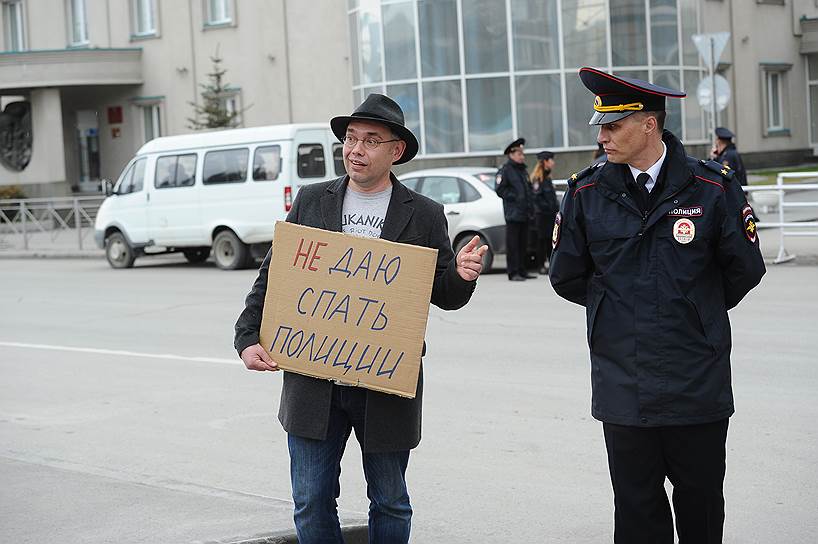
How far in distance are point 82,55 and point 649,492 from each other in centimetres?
3590

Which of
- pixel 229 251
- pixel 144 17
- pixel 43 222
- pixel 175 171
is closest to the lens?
pixel 229 251

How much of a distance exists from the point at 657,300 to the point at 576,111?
24.3 meters

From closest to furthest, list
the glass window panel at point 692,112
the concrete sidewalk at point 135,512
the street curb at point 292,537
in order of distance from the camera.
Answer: the street curb at point 292,537 < the concrete sidewalk at point 135,512 < the glass window panel at point 692,112

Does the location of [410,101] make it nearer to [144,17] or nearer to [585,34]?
[585,34]

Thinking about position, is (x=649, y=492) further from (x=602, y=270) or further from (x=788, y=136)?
(x=788, y=136)

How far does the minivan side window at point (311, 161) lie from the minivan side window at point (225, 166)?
98 cm

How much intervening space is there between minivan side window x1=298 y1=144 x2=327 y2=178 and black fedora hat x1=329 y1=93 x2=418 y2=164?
15.6 meters

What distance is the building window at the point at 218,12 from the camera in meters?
36.8

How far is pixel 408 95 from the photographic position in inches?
1130

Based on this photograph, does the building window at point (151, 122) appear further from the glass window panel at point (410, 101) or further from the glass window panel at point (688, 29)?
the glass window panel at point (688, 29)

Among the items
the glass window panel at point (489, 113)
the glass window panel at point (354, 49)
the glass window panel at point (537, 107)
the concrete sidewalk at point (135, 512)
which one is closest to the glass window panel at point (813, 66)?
the glass window panel at point (537, 107)

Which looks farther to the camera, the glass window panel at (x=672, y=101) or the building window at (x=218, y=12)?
the building window at (x=218, y=12)

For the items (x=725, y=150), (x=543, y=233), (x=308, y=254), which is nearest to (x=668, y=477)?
(x=308, y=254)

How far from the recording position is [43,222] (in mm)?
30547
